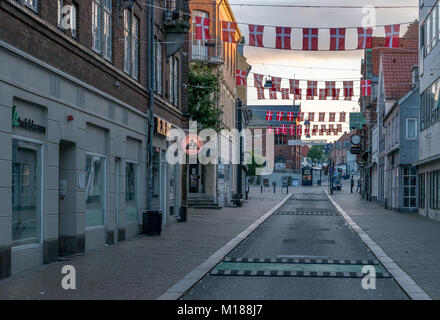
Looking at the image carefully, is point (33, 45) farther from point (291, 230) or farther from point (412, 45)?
point (412, 45)

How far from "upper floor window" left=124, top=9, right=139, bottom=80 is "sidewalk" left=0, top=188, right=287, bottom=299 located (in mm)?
4900

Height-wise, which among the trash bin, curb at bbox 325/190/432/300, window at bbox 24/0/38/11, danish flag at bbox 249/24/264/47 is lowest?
curb at bbox 325/190/432/300

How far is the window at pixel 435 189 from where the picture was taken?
29158 millimetres

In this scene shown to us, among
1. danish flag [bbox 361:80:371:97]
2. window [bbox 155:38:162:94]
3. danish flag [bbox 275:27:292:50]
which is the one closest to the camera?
danish flag [bbox 275:27:292:50]

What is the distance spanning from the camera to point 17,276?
1103 centimetres

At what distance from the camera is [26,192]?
12.2m

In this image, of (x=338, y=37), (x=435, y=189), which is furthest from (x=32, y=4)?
(x=435, y=189)

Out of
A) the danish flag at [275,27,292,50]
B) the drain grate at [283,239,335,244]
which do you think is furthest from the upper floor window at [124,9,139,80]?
the drain grate at [283,239,335,244]

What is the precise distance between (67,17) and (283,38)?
6564 mm

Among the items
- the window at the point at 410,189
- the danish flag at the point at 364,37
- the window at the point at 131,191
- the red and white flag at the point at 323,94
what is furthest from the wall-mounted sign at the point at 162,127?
the window at the point at 410,189

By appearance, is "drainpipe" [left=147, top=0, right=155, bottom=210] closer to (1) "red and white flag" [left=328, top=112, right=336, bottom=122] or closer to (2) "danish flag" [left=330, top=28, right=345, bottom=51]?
(2) "danish flag" [left=330, top=28, right=345, bottom=51]

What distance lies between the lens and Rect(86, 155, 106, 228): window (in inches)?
623

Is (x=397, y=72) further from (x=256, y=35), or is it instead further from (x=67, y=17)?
(x=67, y=17)
